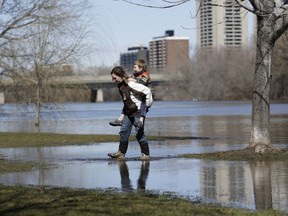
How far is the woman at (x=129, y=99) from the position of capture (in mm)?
13969

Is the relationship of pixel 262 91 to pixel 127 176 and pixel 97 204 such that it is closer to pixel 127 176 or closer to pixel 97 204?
pixel 127 176

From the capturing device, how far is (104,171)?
12.4 meters

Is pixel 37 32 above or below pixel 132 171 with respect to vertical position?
above

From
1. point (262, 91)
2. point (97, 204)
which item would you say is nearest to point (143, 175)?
point (97, 204)

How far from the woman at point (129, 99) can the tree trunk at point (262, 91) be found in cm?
235

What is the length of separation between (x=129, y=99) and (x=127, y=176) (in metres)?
2.90

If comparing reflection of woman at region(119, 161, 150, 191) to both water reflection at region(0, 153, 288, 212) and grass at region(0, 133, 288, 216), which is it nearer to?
water reflection at region(0, 153, 288, 212)

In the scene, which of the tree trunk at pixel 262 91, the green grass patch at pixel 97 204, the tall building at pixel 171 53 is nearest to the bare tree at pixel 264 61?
the tree trunk at pixel 262 91

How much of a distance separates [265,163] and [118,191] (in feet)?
13.4

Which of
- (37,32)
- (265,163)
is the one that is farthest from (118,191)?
(37,32)

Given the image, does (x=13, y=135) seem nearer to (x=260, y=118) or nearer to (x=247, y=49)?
(x=260, y=118)

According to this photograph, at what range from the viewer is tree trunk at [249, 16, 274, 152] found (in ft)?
47.3

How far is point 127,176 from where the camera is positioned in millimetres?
11570

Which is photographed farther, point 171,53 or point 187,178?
point 171,53
